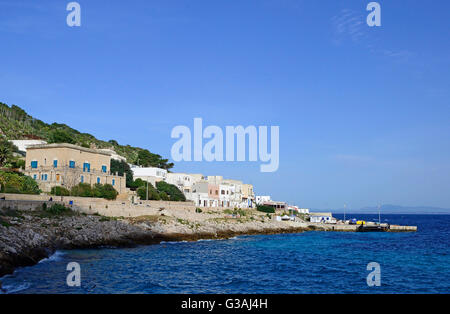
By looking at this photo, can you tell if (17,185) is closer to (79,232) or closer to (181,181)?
(79,232)

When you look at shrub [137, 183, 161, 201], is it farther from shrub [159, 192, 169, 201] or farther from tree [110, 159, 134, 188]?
tree [110, 159, 134, 188]

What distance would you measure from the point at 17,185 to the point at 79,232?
1238 cm

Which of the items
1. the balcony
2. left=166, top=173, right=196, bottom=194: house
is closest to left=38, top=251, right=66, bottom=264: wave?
the balcony

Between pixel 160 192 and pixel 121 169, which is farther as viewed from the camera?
pixel 160 192

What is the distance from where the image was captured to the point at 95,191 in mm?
53562

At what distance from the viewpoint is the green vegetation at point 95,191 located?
51375mm

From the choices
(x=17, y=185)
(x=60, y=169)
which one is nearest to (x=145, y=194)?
(x=60, y=169)

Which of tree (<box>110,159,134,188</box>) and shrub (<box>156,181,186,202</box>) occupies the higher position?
tree (<box>110,159,134,188</box>)

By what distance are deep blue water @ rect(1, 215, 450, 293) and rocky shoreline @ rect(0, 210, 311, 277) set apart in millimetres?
1595

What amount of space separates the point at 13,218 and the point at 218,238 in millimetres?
30343

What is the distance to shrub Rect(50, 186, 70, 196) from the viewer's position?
48688 millimetres

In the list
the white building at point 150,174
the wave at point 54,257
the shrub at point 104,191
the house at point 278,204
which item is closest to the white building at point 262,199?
the house at point 278,204

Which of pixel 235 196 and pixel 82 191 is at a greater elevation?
pixel 82 191
